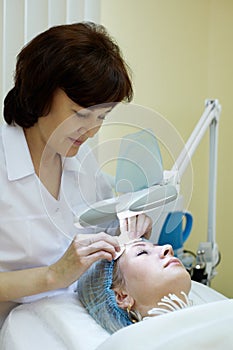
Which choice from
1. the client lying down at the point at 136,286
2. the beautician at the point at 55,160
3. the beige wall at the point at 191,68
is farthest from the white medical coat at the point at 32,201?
the beige wall at the point at 191,68

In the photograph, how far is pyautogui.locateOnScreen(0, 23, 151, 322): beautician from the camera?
50.8 inches

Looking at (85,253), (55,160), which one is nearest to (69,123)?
(55,160)

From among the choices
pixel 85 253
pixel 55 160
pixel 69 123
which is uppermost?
pixel 69 123

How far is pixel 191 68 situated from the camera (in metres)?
2.54

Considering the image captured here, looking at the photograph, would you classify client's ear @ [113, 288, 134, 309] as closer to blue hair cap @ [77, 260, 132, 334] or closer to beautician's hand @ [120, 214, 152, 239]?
blue hair cap @ [77, 260, 132, 334]

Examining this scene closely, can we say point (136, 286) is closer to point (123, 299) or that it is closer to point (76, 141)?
point (123, 299)

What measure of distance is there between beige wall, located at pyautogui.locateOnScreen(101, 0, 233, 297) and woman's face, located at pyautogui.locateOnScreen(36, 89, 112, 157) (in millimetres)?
1102

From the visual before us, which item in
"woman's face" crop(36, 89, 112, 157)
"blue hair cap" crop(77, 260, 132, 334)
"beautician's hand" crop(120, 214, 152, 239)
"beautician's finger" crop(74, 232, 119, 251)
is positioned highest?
"woman's face" crop(36, 89, 112, 157)

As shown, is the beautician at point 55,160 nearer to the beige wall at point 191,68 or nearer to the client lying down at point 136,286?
the client lying down at point 136,286

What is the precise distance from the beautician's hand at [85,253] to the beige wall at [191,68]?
118 cm

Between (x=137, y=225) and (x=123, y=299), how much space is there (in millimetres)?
160

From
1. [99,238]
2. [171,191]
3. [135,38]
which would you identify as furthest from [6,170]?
[135,38]

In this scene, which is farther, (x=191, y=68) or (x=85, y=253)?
(x=191, y=68)

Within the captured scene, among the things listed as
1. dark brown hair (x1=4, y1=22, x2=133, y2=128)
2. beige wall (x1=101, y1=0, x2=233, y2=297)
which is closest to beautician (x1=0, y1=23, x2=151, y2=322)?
dark brown hair (x1=4, y1=22, x2=133, y2=128)
